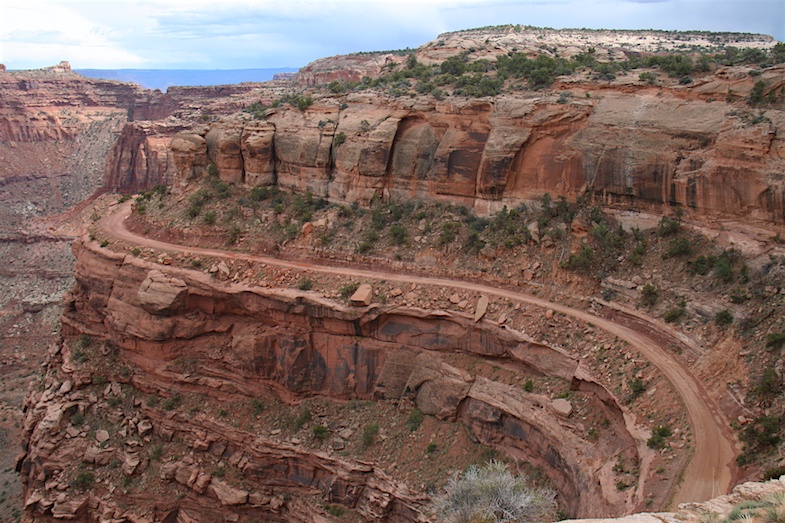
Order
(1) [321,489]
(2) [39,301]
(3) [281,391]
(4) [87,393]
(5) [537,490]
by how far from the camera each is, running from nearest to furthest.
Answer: (5) [537,490] < (1) [321,489] < (3) [281,391] < (4) [87,393] < (2) [39,301]

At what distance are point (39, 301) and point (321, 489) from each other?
5192cm

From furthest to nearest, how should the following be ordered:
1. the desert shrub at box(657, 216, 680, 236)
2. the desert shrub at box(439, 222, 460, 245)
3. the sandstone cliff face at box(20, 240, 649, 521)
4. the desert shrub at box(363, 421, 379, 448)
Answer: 1. the desert shrub at box(439, 222, 460, 245)
2. the desert shrub at box(363, 421, 379, 448)
3. the desert shrub at box(657, 216, 680, 236)
4. the sandstone cliff face at box(20, 240, 649, 521)

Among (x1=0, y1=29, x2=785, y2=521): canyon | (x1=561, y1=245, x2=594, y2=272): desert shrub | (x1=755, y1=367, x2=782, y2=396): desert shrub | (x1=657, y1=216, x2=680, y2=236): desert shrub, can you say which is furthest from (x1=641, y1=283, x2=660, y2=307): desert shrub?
(x1=755, y1=367, x2=782, y2=396): desert shrub

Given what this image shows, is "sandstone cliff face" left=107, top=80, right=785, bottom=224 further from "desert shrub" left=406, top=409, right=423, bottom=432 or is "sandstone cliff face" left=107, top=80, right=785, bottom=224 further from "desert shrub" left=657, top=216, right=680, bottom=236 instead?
"desert shrub" left=406, top=409, right=423, bottom=432

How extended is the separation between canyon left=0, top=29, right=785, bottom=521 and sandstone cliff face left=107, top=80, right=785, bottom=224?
0.14 meters

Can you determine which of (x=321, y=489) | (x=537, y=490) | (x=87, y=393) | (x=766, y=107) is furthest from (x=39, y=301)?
(x=766, y=107)

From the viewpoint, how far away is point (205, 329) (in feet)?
127

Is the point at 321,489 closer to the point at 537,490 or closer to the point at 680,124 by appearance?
the point at 537,490

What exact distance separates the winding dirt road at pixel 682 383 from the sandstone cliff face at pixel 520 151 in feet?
20.9

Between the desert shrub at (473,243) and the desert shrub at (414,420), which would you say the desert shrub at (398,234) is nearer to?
the desert shrub at (473,243)

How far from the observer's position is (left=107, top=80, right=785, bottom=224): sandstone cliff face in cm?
3130

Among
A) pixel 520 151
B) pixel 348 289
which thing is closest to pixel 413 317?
pixel 348 289

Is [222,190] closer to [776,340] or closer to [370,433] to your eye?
[370,433]

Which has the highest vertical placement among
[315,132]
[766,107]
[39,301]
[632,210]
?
[766,107]
